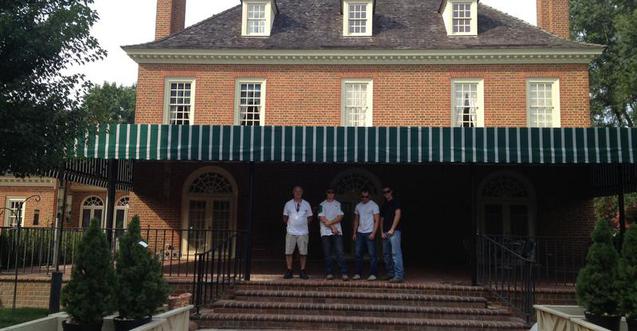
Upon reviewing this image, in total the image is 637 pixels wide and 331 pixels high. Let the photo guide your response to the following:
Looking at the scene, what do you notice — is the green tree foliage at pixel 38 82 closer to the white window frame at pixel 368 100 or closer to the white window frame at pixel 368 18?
the white window frame at pixel 368 100

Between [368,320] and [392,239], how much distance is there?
2.20 metres

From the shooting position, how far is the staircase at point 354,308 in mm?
8469

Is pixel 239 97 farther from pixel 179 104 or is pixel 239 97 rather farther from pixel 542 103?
pixel 542 103

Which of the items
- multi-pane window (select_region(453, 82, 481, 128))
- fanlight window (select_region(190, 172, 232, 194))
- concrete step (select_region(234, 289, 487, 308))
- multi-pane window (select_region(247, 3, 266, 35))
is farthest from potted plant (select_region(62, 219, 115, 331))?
multi-pane window (select_region(247, 3, 266, 35))

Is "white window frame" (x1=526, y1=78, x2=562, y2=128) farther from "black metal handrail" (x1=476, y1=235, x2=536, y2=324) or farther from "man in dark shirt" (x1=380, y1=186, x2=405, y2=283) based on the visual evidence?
"man in dark shirt" (x1=380, y1=186, x2=405, y2=283)

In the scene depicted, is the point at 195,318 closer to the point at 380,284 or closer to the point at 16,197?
the point at 380,284

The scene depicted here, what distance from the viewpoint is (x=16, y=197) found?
33906mm

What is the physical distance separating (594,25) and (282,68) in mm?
24819

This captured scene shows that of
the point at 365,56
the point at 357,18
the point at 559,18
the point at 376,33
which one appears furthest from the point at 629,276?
the point at 559,18

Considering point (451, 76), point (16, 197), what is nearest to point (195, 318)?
point (451, 76)

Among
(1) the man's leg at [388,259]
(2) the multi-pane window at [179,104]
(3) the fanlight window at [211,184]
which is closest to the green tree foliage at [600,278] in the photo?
(1) the man's leg at [388,259]

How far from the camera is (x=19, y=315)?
30.8ft

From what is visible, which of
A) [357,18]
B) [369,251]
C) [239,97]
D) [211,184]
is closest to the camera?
[369,251]

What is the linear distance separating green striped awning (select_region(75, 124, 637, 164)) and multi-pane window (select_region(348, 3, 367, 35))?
9.09m
